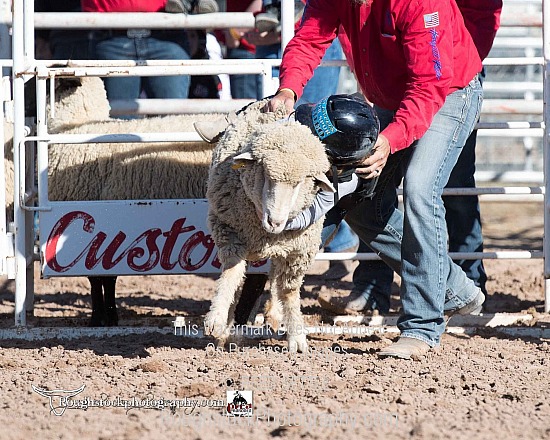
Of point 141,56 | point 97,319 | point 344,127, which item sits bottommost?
point 97,319

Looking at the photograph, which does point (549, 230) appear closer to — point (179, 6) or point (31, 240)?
point (179, 6)

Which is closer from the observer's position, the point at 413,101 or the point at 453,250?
the point at 413,101

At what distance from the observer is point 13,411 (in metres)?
2.97

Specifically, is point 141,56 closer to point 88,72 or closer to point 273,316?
point 88,72

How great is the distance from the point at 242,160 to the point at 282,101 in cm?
41

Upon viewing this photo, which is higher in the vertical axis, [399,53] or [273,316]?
[399,53]

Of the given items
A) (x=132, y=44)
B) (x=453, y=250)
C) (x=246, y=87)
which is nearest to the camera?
(x=453, y=250)

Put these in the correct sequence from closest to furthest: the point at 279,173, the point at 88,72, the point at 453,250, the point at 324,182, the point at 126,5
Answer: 1. the point at 279,173
2. the point at 324,182
3. the point at 88,72
4. the point at 453,250
5. the point at 126,5

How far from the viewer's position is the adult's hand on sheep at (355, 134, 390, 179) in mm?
3408

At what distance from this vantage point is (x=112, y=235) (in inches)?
167

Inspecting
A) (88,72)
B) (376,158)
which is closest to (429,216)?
(376,158)

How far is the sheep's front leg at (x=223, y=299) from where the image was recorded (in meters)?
3.41

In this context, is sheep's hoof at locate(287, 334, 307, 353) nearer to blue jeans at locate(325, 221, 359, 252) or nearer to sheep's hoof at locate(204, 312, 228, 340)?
sheep's hoof at locate(204, 312, 228, 340)

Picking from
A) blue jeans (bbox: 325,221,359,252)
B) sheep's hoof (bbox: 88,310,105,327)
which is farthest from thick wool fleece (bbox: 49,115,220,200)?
blue jeans (bbox: 325,221,359,252)
